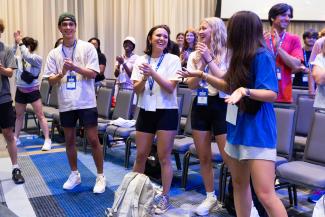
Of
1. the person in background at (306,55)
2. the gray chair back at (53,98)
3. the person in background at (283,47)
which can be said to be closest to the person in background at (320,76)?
the person in background at (283,47)

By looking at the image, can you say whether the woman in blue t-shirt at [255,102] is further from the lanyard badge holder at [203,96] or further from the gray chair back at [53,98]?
the gray chair back at [53,98]

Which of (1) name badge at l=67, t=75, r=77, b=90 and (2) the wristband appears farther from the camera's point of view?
(1) name badge at l=67, t=75, r=77, b=90

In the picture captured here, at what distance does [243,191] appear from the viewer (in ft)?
7.40

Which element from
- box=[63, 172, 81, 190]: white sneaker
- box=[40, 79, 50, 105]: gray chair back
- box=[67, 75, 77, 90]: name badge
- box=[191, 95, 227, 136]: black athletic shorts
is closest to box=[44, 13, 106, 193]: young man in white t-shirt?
box=[67, 75, 77, 90]: name badge

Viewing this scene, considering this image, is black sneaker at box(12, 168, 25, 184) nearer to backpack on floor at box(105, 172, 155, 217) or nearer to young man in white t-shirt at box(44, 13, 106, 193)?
young man in white t-shirt at box(44, 13, 106, 193)

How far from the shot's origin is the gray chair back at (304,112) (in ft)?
12.3

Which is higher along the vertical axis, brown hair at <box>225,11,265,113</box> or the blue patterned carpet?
brown hair at <box>225,11,265,113</box>

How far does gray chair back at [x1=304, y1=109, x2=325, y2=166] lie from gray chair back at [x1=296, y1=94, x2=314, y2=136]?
0.65 m

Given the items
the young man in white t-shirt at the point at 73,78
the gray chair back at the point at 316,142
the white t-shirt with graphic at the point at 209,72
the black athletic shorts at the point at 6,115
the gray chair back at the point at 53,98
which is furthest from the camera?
the gray chair back at the point at 53,98

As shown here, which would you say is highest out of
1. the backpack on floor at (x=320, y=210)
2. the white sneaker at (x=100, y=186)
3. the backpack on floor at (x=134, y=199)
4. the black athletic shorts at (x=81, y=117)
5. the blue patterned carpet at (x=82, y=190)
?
the black athletic shorts at (x=81, y=117)

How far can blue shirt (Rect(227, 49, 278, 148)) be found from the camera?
2.00m

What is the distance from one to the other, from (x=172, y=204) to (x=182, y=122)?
4.42ft

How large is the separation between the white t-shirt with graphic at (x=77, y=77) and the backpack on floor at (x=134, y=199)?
94 centimetres

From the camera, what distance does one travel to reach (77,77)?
3.48m
